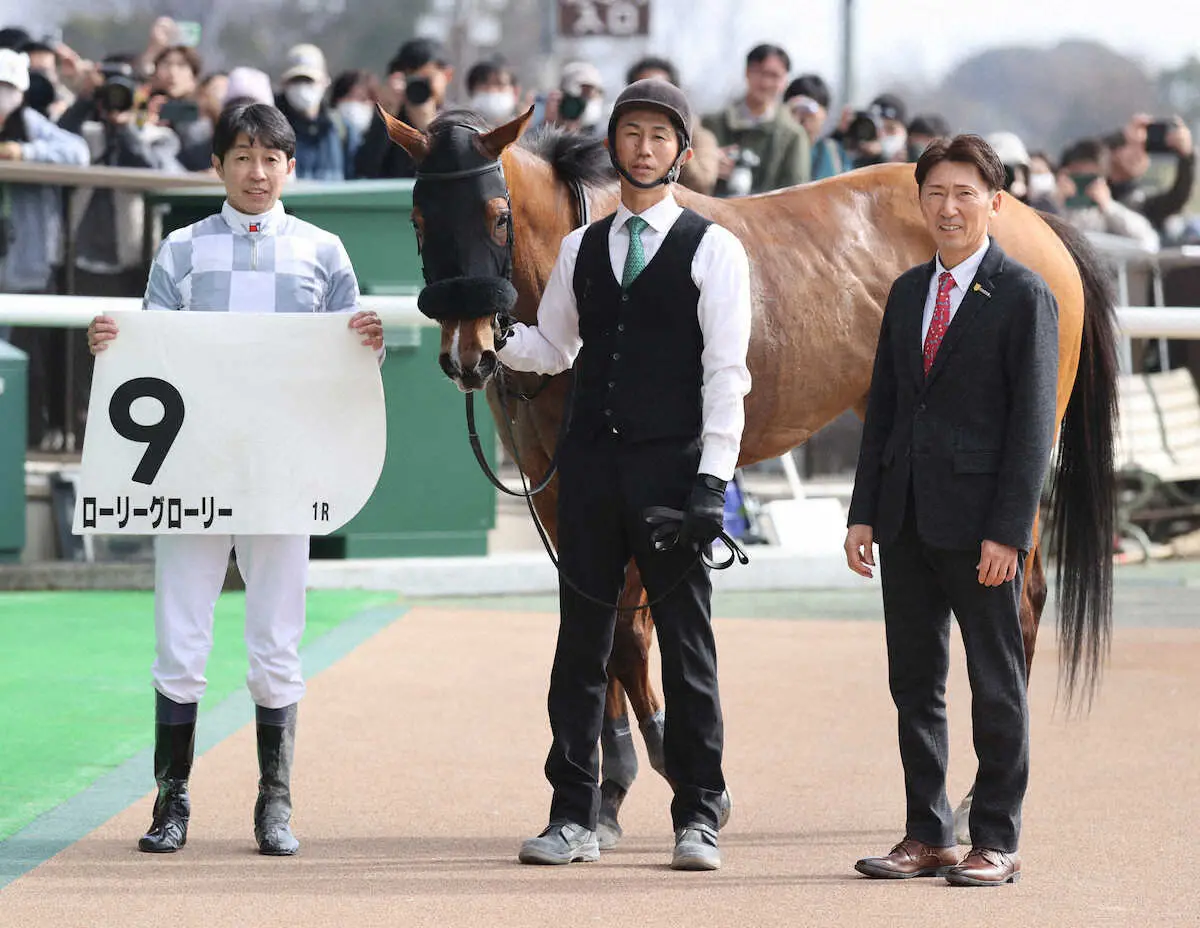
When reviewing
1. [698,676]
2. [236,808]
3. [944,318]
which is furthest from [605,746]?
[944,318]

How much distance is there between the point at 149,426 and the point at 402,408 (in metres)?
4.69

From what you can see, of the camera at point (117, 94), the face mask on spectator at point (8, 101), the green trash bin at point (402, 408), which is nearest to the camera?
the green trash bin at point (402, 408)

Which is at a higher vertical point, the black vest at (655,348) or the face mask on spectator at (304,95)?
the face mask on spectator at (304,95)

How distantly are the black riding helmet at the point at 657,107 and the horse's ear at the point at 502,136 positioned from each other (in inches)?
8.5

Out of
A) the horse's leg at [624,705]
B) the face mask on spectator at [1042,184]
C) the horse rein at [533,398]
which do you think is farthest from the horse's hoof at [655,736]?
the face mask on spectator at [1042,184]

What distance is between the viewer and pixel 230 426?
4.97 meters

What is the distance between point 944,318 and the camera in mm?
4562

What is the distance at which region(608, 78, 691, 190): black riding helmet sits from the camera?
4.53 metres

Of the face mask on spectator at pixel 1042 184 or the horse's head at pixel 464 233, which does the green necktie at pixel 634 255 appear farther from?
the face mask on spectator at pixel 1042 184

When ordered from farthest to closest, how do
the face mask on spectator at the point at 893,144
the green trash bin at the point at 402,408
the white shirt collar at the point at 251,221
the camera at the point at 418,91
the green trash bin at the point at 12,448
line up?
the face mask on spectator at the point at 893,144 → the camera at the point at 418,91 → the green trash bin at the point at 402,408 → the green trash bin at the point at 12,448 → the white shirt collar at the point at 251,221

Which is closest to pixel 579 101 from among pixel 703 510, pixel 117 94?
pixel 117 94

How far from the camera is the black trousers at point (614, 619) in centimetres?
459

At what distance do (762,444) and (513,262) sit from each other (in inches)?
45.5

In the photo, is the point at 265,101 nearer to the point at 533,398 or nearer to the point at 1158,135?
the point at 533,398
